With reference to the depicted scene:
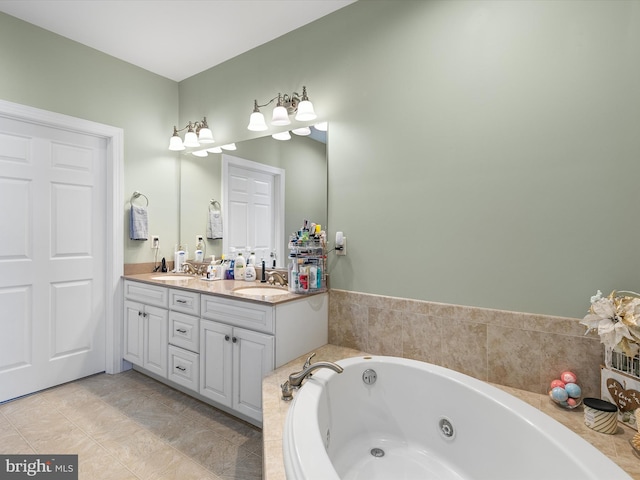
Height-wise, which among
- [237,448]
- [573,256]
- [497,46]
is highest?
[497,46]

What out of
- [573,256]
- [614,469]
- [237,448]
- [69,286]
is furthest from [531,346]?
[69,286]

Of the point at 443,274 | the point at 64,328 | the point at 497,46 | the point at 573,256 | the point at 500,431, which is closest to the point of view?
the point at 500,431

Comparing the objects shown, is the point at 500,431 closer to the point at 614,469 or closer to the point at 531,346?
the point at 614,469

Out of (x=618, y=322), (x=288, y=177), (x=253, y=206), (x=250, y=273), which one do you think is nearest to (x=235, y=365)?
(x=250, y=273)

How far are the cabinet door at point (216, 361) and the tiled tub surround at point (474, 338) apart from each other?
0.70 metres

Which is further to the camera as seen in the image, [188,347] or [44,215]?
[44,215]

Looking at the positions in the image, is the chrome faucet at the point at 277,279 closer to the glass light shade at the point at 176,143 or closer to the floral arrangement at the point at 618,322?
the glass light shade at the point at 176,143

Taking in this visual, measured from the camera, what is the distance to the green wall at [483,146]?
148 centimetres

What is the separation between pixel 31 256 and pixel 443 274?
294 centimetres

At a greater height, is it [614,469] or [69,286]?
[69,286]

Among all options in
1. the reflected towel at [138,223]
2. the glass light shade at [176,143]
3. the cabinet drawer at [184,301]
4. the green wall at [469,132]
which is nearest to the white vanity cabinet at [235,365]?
the cabinet drawer at [184,301]

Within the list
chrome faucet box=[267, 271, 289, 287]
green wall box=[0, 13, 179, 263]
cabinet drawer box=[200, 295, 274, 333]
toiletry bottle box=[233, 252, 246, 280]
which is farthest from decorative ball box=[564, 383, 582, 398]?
green wall box=[0, 13, 179, 263]

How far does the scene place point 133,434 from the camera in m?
2.05

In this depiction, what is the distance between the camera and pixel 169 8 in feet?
7.53
